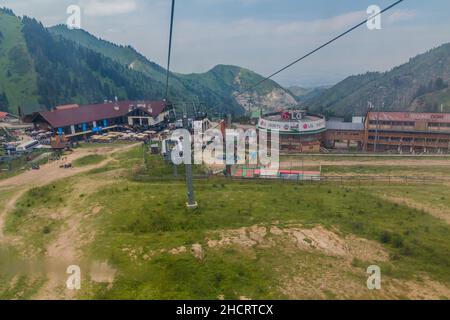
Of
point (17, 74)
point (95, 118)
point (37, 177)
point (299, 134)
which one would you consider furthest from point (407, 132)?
point (17, 74)

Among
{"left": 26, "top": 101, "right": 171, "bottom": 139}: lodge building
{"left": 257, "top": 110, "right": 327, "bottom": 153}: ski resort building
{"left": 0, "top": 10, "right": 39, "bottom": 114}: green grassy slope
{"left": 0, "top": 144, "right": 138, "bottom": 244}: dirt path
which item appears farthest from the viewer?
{"left": 0, "top": 10, "right": 39, "bottom": 114}: green grassy slope

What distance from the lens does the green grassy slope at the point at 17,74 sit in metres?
138

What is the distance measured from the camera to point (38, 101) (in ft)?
461

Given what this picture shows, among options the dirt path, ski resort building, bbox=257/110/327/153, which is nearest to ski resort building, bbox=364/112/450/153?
ski resort building, bbox=257/110/327/153

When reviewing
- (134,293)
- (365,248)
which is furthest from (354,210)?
(134,293)

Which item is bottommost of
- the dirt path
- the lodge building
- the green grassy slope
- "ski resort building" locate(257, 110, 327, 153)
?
the dirt path

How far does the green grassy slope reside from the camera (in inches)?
5448

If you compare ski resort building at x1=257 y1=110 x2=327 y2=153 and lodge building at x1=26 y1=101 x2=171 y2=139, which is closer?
ski resort building at x1=257 y1=110 x2=327 y2=153

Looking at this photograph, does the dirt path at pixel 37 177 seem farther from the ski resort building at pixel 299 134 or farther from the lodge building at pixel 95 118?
the ski resort building at pixel 299 134

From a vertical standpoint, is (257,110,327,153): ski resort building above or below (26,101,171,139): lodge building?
below

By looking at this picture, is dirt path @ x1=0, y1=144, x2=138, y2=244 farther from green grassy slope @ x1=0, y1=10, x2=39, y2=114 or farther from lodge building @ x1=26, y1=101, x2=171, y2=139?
green grassy slope @ x1=0, y1=10, x2=39, y2=114

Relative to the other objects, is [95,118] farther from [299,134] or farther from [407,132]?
[407,132]

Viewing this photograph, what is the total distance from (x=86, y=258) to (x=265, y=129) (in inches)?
2498

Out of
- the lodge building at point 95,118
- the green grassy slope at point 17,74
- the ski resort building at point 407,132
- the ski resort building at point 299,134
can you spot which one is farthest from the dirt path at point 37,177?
the green grassy slope at point 17,74
